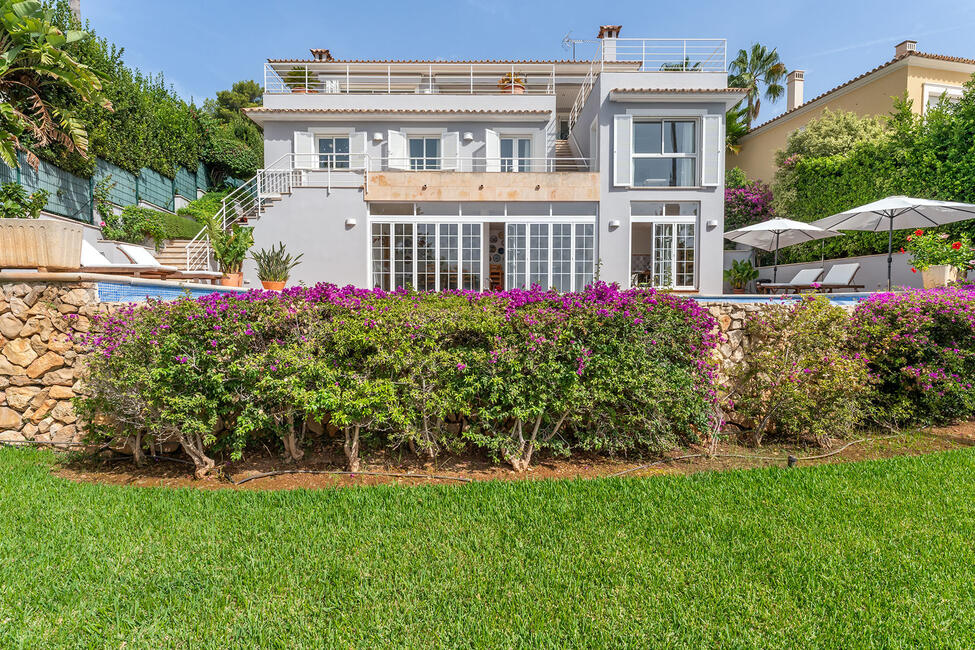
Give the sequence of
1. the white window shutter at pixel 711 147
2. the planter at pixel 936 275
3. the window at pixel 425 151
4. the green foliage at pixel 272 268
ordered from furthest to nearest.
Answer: the window at pixel 425 151 < the white window shutter at pixel 711 147 < the green foliage at pixel 272 268 < the planter at pixel 936 275

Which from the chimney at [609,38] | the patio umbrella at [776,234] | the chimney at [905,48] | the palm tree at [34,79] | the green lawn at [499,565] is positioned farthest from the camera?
the chimney at [905,48]

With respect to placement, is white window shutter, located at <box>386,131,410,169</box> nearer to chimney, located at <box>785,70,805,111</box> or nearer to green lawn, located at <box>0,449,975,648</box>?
green lawn, located at <box>0,449,975,648</box>

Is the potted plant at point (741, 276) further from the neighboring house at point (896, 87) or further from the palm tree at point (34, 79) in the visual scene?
the palm tree at point (34, 79)

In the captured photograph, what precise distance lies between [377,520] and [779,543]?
101 inches

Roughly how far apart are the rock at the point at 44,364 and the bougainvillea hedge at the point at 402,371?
959 millimetres

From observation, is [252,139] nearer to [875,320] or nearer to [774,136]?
[774,136]

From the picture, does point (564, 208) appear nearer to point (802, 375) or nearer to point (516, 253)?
point (516, 253)

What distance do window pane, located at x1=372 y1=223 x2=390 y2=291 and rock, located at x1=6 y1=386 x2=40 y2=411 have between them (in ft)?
31.4

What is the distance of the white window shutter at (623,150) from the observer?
562 inches

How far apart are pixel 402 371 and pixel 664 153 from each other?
13.2m

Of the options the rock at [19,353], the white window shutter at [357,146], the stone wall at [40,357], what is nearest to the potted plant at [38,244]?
the stone wall at [40,357]

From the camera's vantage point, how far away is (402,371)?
4289mm

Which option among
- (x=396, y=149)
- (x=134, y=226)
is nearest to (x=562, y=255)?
(x=396, y=149)

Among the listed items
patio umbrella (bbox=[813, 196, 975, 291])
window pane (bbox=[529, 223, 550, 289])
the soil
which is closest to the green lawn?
the soil
